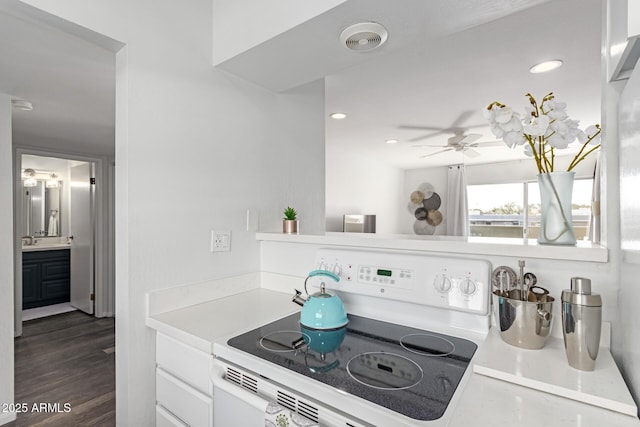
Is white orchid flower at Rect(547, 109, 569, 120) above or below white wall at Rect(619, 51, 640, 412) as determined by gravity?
above

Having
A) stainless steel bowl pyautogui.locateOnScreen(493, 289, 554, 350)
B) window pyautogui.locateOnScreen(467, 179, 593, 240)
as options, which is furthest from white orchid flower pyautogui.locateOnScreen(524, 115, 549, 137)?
window pyautogui.locateOnScreen(467, 179, 593, 240)

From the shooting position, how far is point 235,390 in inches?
37.4

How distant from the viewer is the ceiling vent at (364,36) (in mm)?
1205

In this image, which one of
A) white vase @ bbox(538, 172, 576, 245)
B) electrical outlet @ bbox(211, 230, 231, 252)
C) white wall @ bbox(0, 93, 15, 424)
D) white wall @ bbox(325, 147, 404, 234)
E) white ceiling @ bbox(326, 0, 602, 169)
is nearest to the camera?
white vase @ bbox(538, 172, 576, 245)

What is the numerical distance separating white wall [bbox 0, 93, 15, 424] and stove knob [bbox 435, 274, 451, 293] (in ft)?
8.61

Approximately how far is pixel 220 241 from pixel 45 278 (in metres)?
4.40

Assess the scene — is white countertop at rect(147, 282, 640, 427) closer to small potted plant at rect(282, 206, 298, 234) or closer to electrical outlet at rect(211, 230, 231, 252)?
electrical outlet at rect(211, 230, 231, 252)

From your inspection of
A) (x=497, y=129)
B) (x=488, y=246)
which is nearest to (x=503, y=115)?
(x=497, y=129)

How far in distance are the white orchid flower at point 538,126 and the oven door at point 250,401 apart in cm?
95

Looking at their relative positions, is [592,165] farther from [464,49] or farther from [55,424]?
[55,424]

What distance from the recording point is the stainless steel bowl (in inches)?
34.5

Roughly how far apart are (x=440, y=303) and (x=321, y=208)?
4.41ft

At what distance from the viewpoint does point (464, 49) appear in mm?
1965

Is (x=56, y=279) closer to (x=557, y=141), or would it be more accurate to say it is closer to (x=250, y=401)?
(x=250, y=401)
